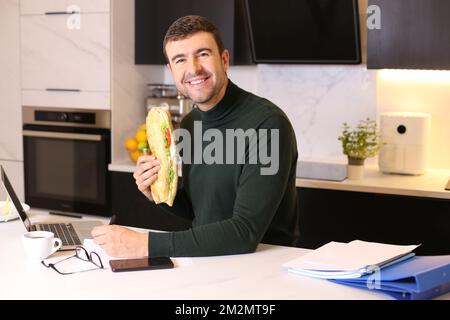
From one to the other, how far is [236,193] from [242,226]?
23 cm

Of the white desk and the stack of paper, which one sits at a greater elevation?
the stack of paper

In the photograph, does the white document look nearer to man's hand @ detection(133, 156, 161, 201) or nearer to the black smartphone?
the black smartphone

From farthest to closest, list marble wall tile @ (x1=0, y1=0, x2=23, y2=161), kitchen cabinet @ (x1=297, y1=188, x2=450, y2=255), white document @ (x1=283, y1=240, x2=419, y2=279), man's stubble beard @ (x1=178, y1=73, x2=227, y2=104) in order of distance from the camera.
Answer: marble wall tile @ (x1=0, y1=0, x2=23, y2=161) < kitchen cabinet @ (x1=297, y1=188, x2=450, y2=255) < man's stubble beard @ (x1=178, y1=73, x2=227, y2=104) < white document @ (x1=283, y1=240, x2=419, y2=279)

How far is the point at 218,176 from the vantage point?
2.05 meters

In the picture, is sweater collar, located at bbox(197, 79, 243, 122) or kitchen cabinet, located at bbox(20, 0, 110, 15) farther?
kitchen cabinet, located at bbox(20, 0, 110, 15)

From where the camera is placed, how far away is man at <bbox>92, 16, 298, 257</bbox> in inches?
69.7

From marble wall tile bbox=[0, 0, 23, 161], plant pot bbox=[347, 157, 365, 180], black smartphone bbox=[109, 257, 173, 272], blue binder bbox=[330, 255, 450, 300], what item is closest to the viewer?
blue binder bbox=[330, 255, 450, 300]

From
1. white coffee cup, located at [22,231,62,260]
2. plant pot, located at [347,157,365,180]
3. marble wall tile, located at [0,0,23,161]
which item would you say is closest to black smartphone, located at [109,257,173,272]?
white coffee cup, located at [22,231,62,260]

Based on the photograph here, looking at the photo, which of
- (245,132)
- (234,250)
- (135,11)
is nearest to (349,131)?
(135,11)

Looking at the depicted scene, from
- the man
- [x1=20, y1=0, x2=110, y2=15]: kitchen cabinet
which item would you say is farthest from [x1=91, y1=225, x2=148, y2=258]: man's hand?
[x1=20, y1=0, x2=110, y2=15]: kitchen cabinet

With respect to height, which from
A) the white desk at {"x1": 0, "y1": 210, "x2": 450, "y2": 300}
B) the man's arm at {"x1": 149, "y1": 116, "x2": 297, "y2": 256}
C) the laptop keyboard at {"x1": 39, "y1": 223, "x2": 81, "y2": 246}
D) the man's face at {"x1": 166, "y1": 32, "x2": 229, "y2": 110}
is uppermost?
the man's face at {"x1": 166, "y1": 32, "x2": 229, "y2": 110}

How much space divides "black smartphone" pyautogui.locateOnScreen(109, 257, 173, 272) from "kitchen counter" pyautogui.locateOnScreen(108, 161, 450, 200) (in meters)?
1.45
